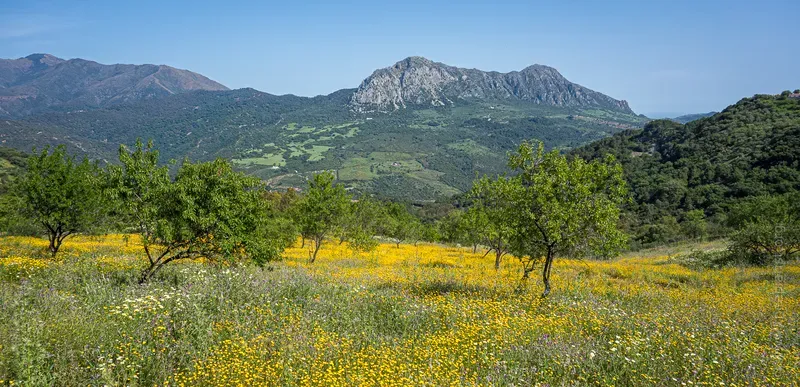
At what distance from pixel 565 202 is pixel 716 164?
325 ft

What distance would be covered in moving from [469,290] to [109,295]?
10531mm

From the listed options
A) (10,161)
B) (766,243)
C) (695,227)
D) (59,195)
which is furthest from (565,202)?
(10,161)

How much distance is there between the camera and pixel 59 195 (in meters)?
17.6

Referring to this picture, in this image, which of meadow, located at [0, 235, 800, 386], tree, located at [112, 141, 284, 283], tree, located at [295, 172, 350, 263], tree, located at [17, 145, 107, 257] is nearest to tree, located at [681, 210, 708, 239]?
meadow, located at [0, 235, 800, 386]

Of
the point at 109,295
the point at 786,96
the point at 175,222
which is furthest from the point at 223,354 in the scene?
the point at 786,96

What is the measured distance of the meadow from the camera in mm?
5910

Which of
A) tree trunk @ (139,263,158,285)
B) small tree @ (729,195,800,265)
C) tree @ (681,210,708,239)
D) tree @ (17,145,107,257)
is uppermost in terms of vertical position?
tree @ (17,145,107,257)

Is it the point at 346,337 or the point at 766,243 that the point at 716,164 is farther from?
the point at 346,337

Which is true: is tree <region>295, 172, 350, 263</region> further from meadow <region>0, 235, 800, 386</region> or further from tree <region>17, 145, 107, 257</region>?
meadow <region>0, 235, 800, 386</region>

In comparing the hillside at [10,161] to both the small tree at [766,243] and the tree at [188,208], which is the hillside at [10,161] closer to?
the tree at [188,208]

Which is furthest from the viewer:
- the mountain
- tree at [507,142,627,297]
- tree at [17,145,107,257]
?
the mountain

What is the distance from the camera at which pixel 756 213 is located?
133 feet

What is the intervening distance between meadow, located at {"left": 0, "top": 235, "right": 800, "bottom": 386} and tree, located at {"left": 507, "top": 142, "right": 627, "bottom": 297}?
1939 mm

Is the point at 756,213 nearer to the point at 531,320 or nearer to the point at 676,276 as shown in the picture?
the point at 676,276
